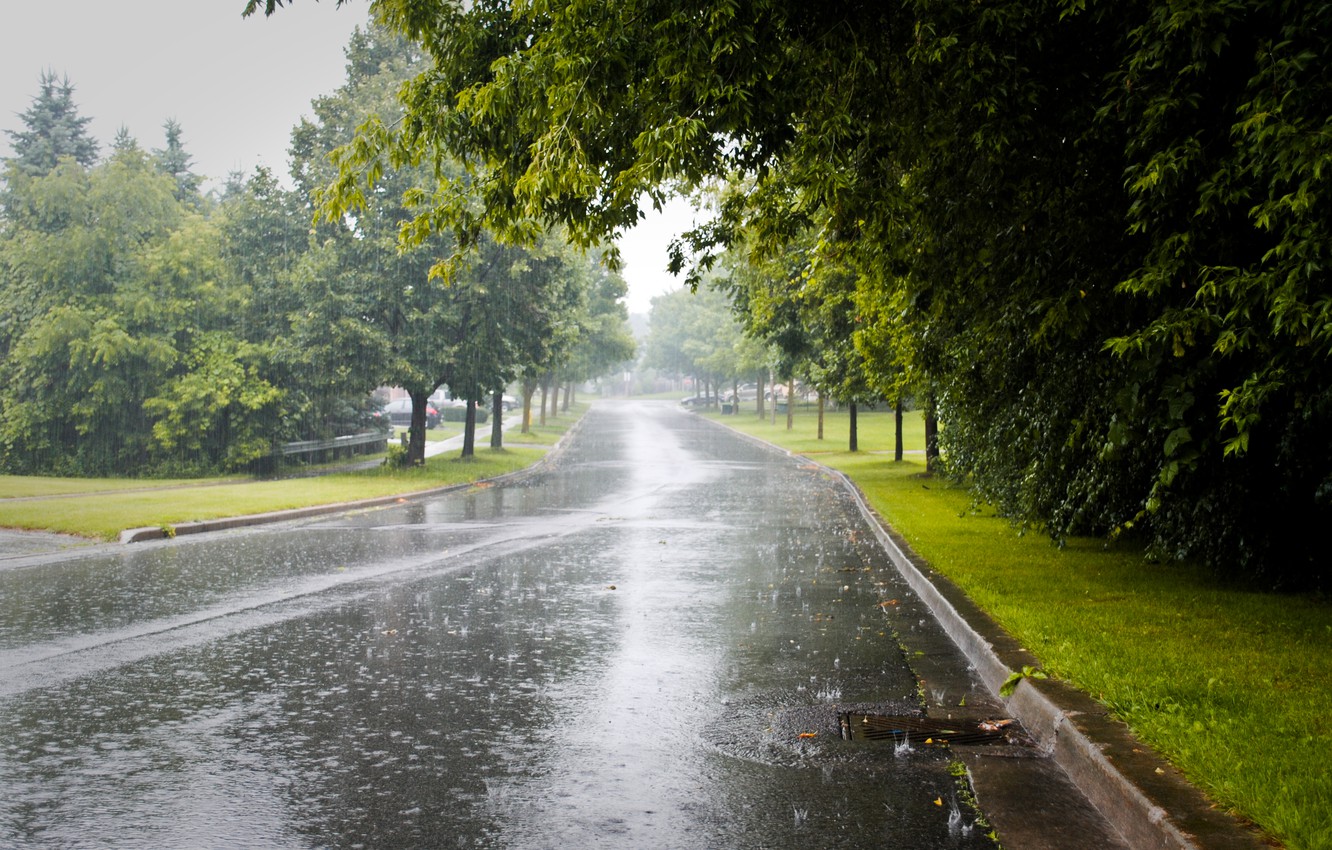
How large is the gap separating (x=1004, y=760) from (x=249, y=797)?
3.66m

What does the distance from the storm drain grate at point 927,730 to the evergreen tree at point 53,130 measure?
6635cm

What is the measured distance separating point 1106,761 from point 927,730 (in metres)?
1.23

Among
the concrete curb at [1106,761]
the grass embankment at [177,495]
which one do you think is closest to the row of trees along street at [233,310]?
the grass embankment at [177,495]

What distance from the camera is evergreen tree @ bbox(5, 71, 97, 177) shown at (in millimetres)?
59875

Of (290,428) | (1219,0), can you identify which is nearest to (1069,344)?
(1219,0)

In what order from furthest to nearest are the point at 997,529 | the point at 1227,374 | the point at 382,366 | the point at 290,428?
the point at 290,428, the point at 382,366, the point at 997,529, the point at 1227,374

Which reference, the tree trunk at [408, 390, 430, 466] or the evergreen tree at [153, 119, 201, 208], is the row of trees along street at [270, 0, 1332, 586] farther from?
the evergreen tree at [153, 119, 201, 208]

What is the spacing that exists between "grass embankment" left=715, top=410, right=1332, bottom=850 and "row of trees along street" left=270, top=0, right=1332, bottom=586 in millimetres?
734

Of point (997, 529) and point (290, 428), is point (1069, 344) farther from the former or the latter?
point (290, 428)

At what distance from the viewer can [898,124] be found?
9.41m

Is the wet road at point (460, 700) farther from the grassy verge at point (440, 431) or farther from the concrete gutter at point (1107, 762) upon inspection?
the grassy verge at point (440, 431)

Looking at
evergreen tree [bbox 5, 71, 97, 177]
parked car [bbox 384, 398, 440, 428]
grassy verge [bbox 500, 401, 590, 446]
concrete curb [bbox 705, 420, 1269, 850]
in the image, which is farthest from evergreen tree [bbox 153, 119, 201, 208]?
concrete curb [bbox 705, 420, 1269, 850]

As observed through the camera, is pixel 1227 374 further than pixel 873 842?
Yes

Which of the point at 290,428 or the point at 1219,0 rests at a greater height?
the point at 1219,0
